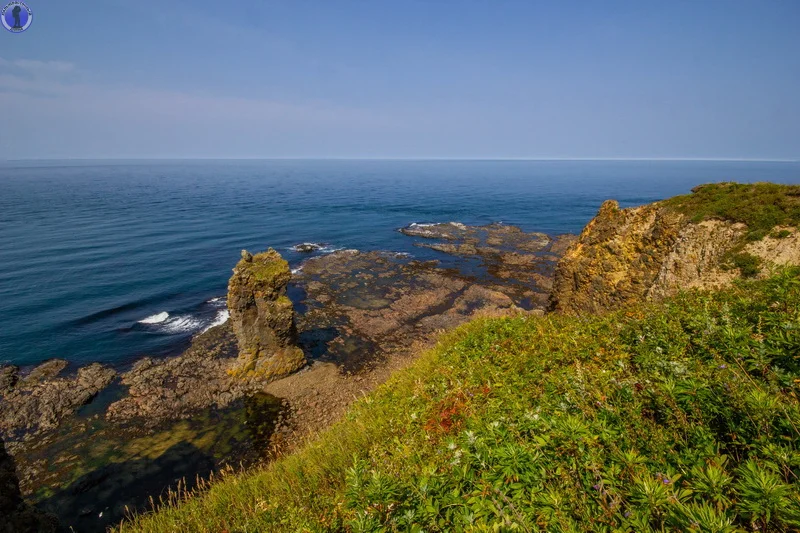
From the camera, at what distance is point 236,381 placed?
23422 millimetres

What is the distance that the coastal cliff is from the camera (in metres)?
12.3

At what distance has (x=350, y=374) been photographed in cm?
2456

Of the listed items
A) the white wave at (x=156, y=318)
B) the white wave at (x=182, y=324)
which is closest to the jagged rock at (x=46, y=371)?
the white wave at (x=156, y=318)

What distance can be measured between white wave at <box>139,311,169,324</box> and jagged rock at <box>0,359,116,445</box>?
719 centimetres

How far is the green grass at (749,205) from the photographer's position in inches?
492

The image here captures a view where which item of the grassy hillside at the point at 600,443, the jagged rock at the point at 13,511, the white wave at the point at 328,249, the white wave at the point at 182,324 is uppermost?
the grassy hillside at the point at 600,443

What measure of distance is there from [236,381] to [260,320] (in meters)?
4.40

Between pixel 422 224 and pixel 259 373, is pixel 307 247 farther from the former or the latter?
pixel 259 373

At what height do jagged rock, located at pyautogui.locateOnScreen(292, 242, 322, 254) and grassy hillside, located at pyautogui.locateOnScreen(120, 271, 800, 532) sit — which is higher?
grassy hillside, located at pyautogui.locateOnScreen(120, 271, 800, 532)

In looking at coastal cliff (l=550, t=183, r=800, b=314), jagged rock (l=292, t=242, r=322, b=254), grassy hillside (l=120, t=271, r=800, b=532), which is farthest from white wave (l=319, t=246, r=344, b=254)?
grassy hillside (l=120, t=271, r=800, b=532)

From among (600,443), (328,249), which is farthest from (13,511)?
(328,249)

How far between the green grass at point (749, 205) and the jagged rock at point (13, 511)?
89.0ft

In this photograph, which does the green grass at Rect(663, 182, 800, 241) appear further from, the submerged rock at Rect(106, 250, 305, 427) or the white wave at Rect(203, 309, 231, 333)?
the white wave at Rect(203, 309, 231, 333)

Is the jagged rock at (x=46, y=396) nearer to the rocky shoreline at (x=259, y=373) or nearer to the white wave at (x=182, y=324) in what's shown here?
the rocky shoreline at (x=259, y=373)
